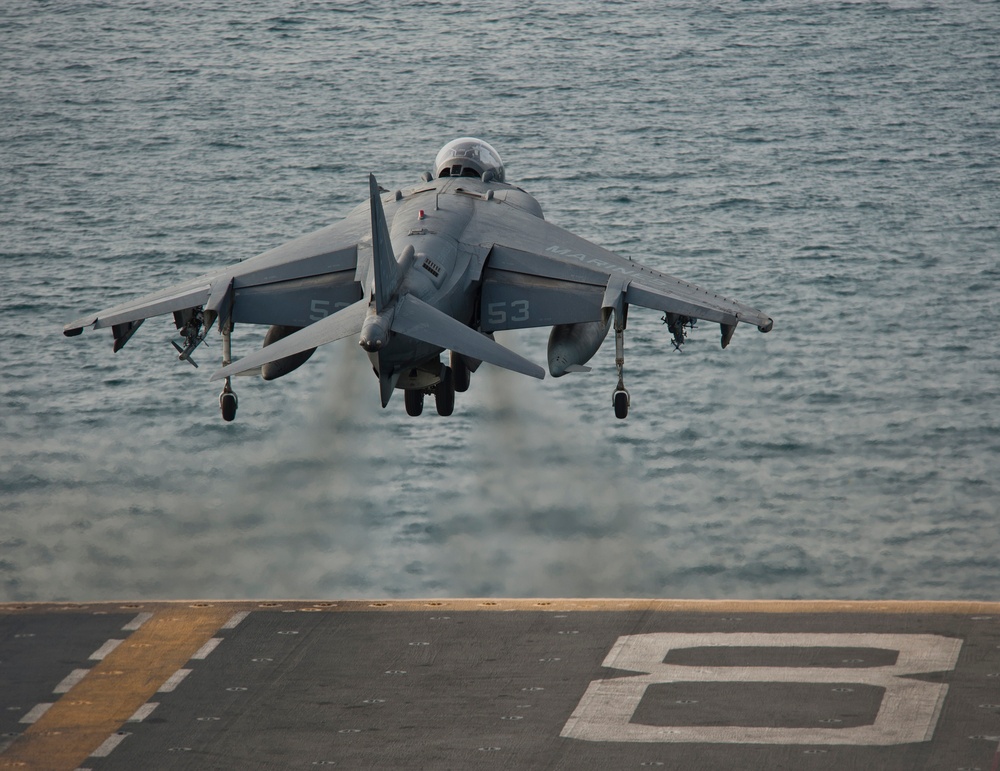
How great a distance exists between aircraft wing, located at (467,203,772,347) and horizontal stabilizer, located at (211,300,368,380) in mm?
8190

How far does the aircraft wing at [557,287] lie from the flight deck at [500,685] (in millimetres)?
17510

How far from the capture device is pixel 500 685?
68.9m

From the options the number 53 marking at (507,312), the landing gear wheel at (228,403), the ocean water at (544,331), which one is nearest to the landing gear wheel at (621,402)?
the number 53 marking at (507,312)

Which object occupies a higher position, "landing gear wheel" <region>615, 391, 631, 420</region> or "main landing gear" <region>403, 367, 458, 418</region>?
"landing gear wheel" <region>615, 391, 631, 420</region>

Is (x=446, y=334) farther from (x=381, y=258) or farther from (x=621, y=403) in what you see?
(x=621, y=403)

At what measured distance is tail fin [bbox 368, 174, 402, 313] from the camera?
48.4 metres

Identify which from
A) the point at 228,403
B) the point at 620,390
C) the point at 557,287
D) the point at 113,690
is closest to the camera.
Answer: the point at 620,390

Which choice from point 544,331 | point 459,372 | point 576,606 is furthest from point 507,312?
point 544,331

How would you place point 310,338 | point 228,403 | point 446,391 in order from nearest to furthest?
point 310,338
point 228,403
point 446,391

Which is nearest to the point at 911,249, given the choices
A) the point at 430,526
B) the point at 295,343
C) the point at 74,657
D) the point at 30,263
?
the point at 430,526

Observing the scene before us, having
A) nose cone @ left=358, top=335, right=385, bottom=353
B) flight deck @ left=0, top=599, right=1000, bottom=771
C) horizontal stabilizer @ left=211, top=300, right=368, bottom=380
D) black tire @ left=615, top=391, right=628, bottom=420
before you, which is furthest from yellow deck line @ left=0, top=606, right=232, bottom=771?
black tire @ left=615, top=391, right=628, bottom=420

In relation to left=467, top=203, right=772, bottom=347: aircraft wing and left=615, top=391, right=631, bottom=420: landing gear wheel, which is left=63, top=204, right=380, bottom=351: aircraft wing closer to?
left=467, top=203, right=772, bottom=347: aircraft wing

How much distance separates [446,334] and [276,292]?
10.2 metres

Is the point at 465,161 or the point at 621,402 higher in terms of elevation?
the point at 465,161
